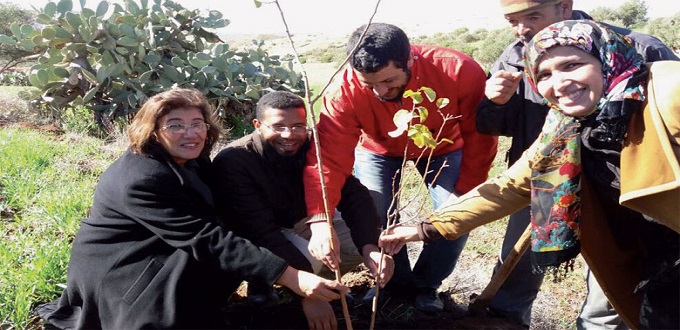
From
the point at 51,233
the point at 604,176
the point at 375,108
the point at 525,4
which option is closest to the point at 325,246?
the point at 375,108

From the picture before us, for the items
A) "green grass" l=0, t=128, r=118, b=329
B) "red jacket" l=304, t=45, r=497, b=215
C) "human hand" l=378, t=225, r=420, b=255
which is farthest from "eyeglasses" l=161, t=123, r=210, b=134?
"green grass" l=0, t=128, r=118, b=329

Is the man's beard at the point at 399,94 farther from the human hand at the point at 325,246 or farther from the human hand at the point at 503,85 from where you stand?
the human hand at the point at 325,246

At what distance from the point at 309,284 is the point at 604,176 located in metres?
1.20

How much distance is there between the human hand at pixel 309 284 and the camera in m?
2.29

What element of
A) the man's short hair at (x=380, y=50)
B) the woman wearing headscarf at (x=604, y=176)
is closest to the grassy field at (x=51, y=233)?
the woman wearing headscarf at (x=604, y=176)

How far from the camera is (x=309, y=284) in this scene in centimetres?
230

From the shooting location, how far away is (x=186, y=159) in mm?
2541

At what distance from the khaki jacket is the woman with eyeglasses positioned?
2.09ft

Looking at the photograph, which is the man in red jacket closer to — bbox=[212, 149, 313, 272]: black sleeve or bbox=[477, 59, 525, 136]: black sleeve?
bbox=[477, 59, 525, 136]: black sleeve

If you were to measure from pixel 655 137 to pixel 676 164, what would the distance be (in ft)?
0.32

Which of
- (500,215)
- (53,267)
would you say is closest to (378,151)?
(500,215)

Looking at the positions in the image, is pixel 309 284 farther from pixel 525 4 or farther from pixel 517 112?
pixel 525 4

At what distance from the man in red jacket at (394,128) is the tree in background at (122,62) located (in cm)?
377

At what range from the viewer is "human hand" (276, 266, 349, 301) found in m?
2.29
